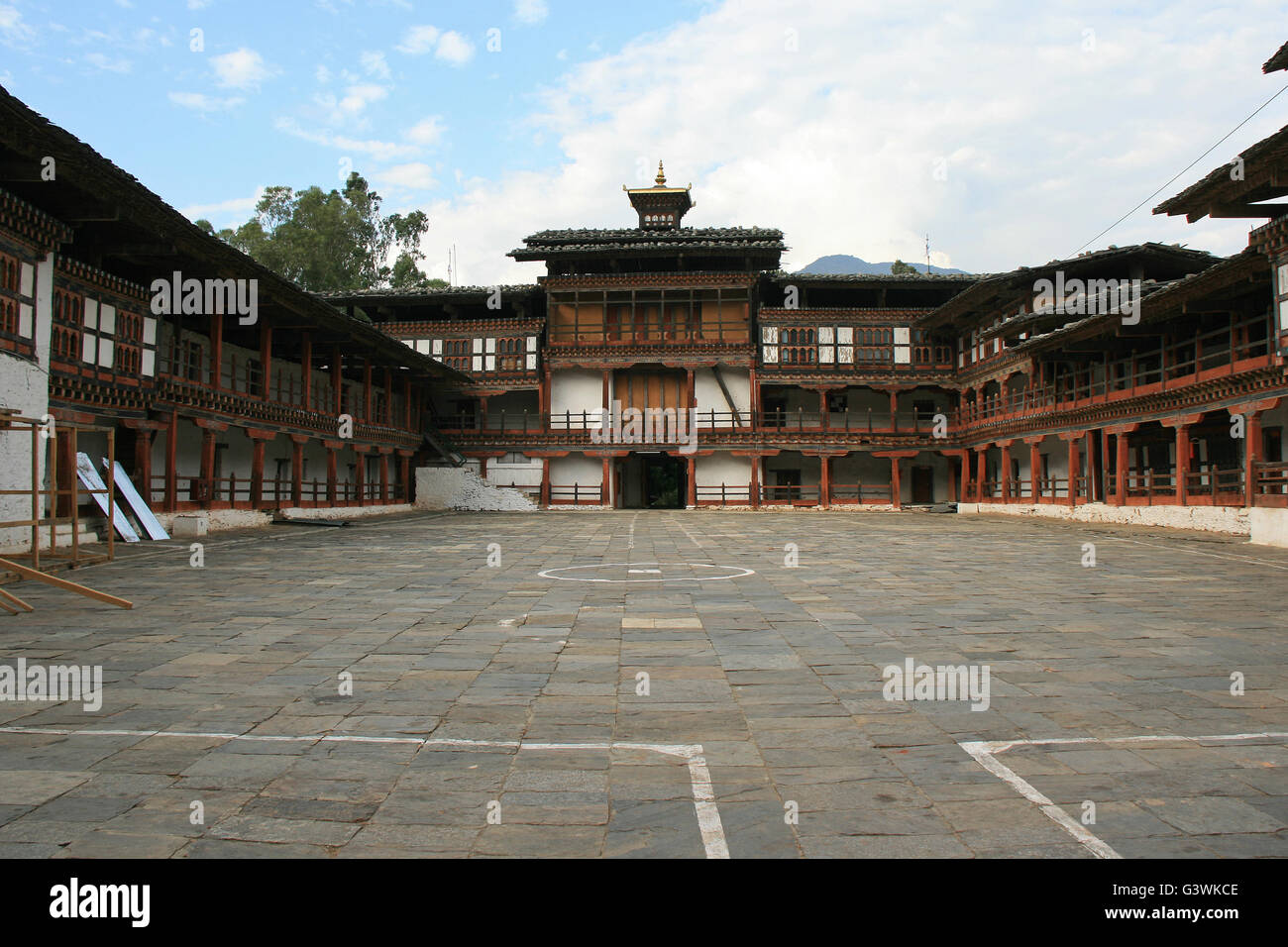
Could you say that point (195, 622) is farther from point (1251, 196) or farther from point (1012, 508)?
point (1012, 508)

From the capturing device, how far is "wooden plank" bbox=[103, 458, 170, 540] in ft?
62.2

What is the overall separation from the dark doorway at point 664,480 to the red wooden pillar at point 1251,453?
27300 mm

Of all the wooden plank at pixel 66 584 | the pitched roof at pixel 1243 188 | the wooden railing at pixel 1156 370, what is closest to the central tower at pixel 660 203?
the wooden railing at pixel 1156 370

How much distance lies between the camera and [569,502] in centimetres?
4259

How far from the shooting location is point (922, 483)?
44.5 meters

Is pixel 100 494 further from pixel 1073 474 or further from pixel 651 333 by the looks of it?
pixel 1073 474

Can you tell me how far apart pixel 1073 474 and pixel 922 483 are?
14306 mm

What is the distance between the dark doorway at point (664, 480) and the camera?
4641cm

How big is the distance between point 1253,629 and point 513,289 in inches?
1587

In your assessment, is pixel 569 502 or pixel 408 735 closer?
pixel 408 735

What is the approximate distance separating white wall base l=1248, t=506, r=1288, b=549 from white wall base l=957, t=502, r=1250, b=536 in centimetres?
221

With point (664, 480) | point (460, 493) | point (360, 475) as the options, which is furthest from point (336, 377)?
point (664, 480)
